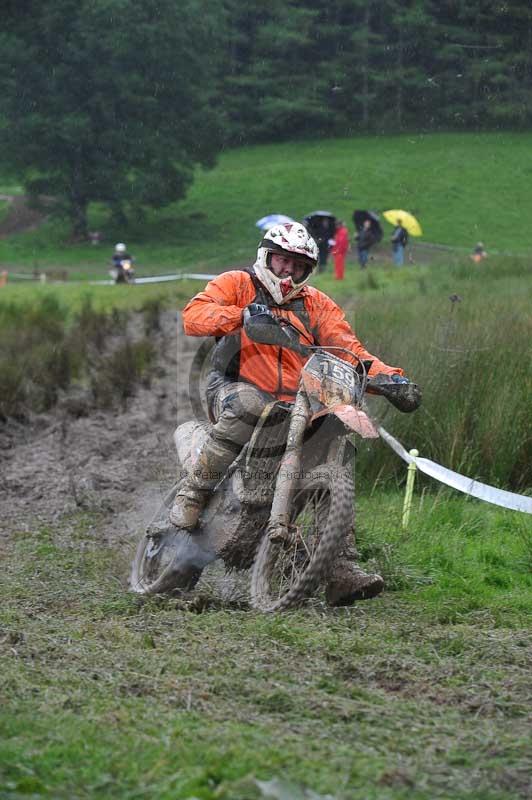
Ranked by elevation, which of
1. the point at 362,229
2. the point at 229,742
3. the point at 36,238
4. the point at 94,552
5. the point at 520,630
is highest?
the point at 229,742

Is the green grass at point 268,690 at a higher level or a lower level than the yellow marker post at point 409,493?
higher

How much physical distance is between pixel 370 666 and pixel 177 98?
1942 inches

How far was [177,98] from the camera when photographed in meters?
52.8

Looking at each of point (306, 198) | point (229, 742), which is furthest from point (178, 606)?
point (306, 198)

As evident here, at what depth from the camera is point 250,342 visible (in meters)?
6.95

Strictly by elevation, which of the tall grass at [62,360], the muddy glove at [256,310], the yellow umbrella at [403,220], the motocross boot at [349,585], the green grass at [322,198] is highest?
the muddy glove at [256,310]

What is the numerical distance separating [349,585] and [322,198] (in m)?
46.4

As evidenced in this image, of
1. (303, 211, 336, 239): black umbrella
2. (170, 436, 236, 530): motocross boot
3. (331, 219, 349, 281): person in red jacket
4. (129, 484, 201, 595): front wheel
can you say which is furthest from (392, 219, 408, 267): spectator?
(170, 436, 236, 530): motocross boot

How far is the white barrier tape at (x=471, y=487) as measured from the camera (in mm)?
7684

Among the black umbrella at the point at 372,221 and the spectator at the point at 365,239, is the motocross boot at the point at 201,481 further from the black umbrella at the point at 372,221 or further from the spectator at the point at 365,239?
the black umbrella at the point at 372,221

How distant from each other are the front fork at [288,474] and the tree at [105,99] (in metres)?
45.4

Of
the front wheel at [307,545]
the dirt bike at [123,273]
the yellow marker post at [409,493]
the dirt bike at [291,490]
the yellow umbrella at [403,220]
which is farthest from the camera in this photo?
the yellow umbrella at [403,220]

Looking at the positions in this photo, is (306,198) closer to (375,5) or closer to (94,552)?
(375,5)

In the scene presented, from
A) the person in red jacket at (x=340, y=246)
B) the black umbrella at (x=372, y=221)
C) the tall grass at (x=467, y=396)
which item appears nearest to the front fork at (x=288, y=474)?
the tall grass at (x=467, y=396)
